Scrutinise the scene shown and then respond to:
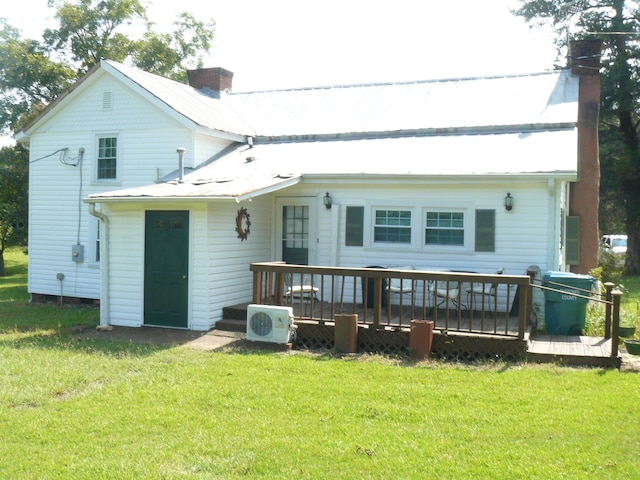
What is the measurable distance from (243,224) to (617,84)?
20418 millimetres

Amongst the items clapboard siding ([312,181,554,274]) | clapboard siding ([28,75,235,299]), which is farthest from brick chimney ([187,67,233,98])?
clapboard siding ([312,181,554,274])

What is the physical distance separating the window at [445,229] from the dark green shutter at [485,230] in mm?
341

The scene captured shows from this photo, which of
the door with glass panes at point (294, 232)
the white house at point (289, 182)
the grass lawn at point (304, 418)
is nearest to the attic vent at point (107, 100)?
the white house at point (289, 182)

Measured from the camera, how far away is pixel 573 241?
15008 millimetres

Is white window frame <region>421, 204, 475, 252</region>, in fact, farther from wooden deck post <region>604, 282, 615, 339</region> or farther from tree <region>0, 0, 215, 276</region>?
tree <region>0, 0, 215, 276</region>

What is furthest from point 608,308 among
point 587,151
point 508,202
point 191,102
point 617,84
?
point 617,84

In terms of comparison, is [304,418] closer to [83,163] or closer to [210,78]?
[83,163]

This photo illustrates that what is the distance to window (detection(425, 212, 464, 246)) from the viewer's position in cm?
1265

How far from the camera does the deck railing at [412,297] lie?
9.52 metres

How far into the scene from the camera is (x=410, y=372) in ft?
28.3

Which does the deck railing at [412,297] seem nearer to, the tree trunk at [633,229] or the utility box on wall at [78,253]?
the utility box on wall at [78,253]

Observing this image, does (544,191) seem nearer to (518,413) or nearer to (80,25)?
(518,413)

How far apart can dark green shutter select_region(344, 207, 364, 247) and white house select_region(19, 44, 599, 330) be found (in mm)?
30

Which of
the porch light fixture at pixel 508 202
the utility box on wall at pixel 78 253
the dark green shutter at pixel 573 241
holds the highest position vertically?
the porch light fixture at pixel 508 202
